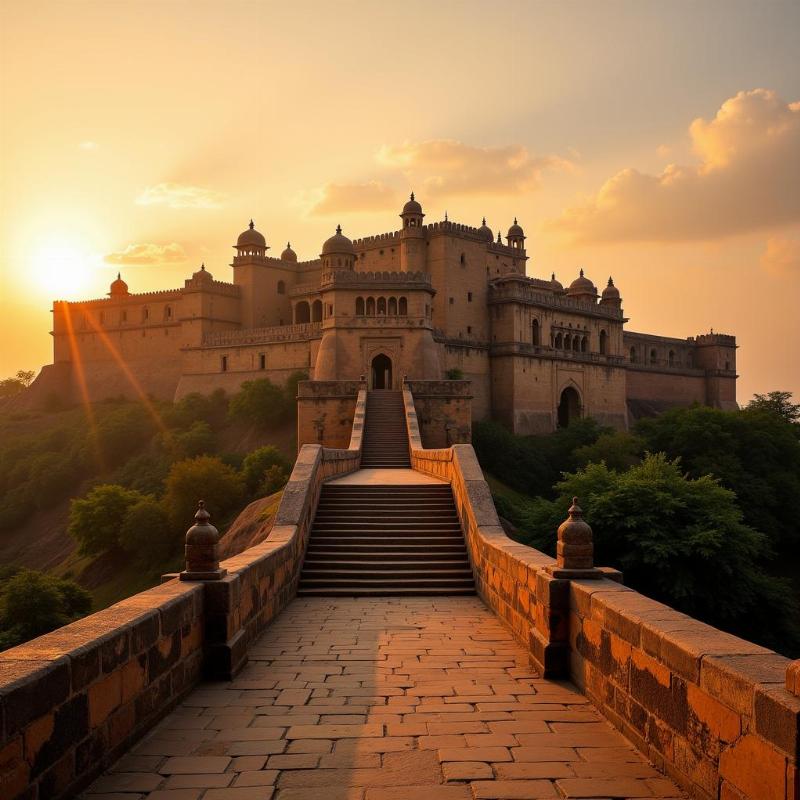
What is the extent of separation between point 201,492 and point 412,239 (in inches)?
850

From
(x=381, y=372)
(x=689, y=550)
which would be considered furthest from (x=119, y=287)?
(x=689, y=550)

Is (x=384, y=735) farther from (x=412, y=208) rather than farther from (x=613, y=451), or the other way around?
(x=412, y=208)

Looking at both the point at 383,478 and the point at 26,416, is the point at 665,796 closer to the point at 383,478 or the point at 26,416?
the point at 383,478

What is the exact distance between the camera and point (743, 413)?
121 feet

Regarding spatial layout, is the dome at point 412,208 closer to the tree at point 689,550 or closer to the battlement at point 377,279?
the battlement at point 377,279

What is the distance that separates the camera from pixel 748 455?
3506 cm

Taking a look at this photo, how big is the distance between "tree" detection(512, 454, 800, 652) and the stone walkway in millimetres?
10538

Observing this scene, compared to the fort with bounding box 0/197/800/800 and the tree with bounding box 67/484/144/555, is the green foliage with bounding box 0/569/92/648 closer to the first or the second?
the tree with bounding box 67/484/144/555

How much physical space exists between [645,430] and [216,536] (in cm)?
3607

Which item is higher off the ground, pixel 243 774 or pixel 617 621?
pixel 617 621

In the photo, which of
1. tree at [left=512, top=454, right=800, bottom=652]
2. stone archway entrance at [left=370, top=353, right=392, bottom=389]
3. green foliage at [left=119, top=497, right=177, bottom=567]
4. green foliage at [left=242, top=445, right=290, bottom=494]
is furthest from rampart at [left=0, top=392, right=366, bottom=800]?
green foliage at [left=242, top=445, right=290, bottom=494]

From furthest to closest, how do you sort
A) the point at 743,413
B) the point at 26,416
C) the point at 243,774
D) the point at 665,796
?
the point at 26,416 < the point at 743,413 < the point at 243,774 < the point at 665,796

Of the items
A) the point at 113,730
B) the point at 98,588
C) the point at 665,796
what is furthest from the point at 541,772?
the point at 98,588

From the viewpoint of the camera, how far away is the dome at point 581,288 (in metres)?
55.7
